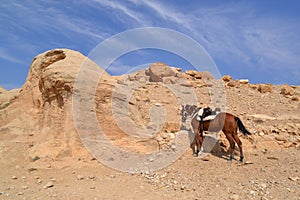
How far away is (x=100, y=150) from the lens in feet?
31.5

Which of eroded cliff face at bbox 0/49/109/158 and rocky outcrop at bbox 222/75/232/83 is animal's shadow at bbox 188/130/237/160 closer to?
eroded cliff face at bbox 0/49/109/158

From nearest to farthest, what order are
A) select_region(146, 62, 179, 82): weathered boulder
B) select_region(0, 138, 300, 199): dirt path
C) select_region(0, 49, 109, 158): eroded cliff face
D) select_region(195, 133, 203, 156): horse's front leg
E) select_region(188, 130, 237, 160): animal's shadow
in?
select_region(0, 138, 300, 199): dirt path, select_region(0, 49, 109, 158): eroded cliff face, select_region(195, 133, 203, 156): horse's front leg, select_region(188, 130, 237, 160): animal's shadow, select_region(146, 62, 179, 82): weathered boulder

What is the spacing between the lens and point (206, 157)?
9.79 m

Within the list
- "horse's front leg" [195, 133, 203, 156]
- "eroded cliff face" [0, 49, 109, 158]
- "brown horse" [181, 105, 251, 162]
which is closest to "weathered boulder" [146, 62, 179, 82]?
"eroded cliff face" [0, 49, 109, 158]

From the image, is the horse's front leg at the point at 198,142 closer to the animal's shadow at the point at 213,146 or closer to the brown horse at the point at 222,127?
the brown horse at the point at 222,127

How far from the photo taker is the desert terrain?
7438 millimetres

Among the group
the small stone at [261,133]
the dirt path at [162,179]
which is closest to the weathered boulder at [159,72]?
the small stone at [261,133]

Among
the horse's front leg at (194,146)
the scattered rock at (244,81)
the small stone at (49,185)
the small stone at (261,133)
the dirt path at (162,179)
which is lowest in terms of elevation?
the small stone at (49,185)

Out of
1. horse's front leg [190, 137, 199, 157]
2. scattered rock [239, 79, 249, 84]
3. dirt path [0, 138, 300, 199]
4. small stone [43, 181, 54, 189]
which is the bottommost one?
small stone [43, 181, 54, 189]

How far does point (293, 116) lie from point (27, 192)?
1242 cm

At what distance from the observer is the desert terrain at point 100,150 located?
24.4 feet

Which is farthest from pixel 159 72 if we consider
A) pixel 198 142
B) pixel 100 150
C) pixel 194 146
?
pixel 100 150

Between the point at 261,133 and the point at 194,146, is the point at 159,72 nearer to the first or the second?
the point at 261,133

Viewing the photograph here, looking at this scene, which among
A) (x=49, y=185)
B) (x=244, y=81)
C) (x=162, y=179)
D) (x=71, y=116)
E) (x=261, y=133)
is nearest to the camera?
(x=49, y=185)
